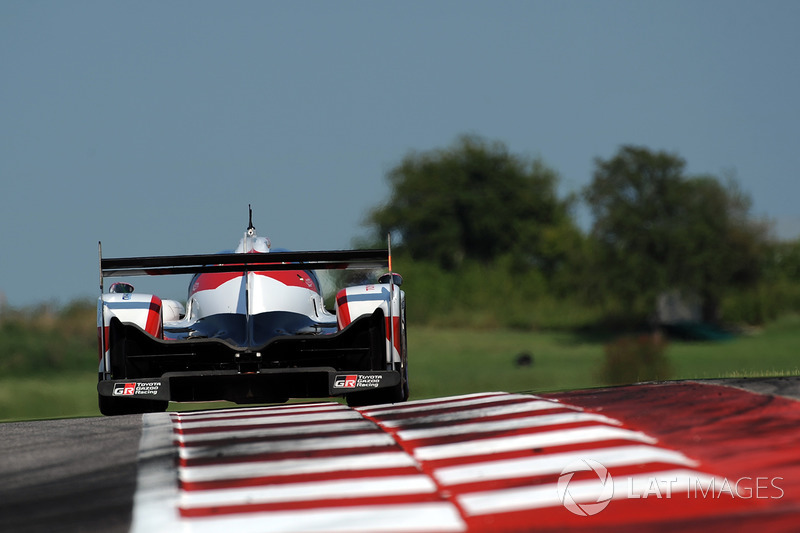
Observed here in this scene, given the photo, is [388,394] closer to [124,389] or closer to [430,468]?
[124,389]

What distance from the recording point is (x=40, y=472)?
252 inches

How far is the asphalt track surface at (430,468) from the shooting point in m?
4.85

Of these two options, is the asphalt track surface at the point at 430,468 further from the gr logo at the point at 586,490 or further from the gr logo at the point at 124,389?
the gr logo at the point at 124,389

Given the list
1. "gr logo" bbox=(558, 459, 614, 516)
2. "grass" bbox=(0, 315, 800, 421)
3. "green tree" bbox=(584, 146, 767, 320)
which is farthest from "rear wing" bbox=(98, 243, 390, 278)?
"green tree" bbox=(584, 146, 767, 320)

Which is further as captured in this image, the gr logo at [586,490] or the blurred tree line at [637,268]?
the blurred tree line at [637,268]

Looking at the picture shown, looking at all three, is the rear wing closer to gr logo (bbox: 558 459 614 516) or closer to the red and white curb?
the red and white curb

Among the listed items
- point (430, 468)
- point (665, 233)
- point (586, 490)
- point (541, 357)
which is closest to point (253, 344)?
point (430, 468)

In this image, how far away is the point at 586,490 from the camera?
5.16 metres

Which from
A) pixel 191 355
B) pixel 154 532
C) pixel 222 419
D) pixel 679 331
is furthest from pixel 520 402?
pixel 679 331

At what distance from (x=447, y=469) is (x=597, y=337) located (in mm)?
60064

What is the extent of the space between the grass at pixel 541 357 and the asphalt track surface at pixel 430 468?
87.2 ft

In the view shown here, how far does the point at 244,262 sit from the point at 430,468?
15.2 feet

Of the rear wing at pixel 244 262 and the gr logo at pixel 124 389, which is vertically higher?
the rear wing at pixel 244 262

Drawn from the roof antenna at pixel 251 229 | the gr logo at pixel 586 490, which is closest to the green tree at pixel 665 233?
the roof antenna at pixel 251 229
